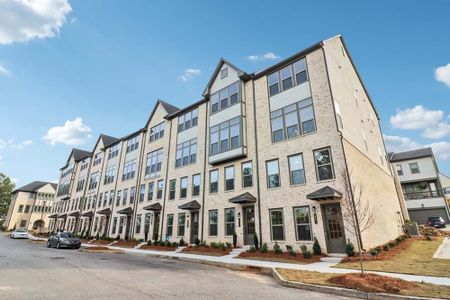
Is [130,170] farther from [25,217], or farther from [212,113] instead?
[25,217]

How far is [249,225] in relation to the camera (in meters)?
18.1

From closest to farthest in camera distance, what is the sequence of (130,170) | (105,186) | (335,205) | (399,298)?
(399,298)
(335,205)
(130,170)
(105,186)

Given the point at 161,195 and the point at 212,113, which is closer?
the point at 212,113

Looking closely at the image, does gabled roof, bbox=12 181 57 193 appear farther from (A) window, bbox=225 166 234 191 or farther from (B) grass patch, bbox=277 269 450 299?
(B) grass patch, bbox=277 269 450 299

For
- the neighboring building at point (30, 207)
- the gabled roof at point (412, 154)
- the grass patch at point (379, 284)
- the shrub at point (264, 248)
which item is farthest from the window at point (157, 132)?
the neighboring building at point (30, 207)

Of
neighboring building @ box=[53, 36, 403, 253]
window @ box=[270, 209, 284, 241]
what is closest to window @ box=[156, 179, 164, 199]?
neighboring building @ box=[53, 36, 403, 253]

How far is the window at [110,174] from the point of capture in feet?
115

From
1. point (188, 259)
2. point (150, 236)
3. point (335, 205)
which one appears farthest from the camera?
point (150, 236)

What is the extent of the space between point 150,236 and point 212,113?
549 inches

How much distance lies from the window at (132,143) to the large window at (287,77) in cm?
2062

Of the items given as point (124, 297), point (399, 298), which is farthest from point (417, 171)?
point (124, 297)

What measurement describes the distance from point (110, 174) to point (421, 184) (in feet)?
158

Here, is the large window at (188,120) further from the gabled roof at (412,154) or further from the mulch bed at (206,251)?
the gabled roof at (412,154)

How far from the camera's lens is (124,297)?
6418mm
